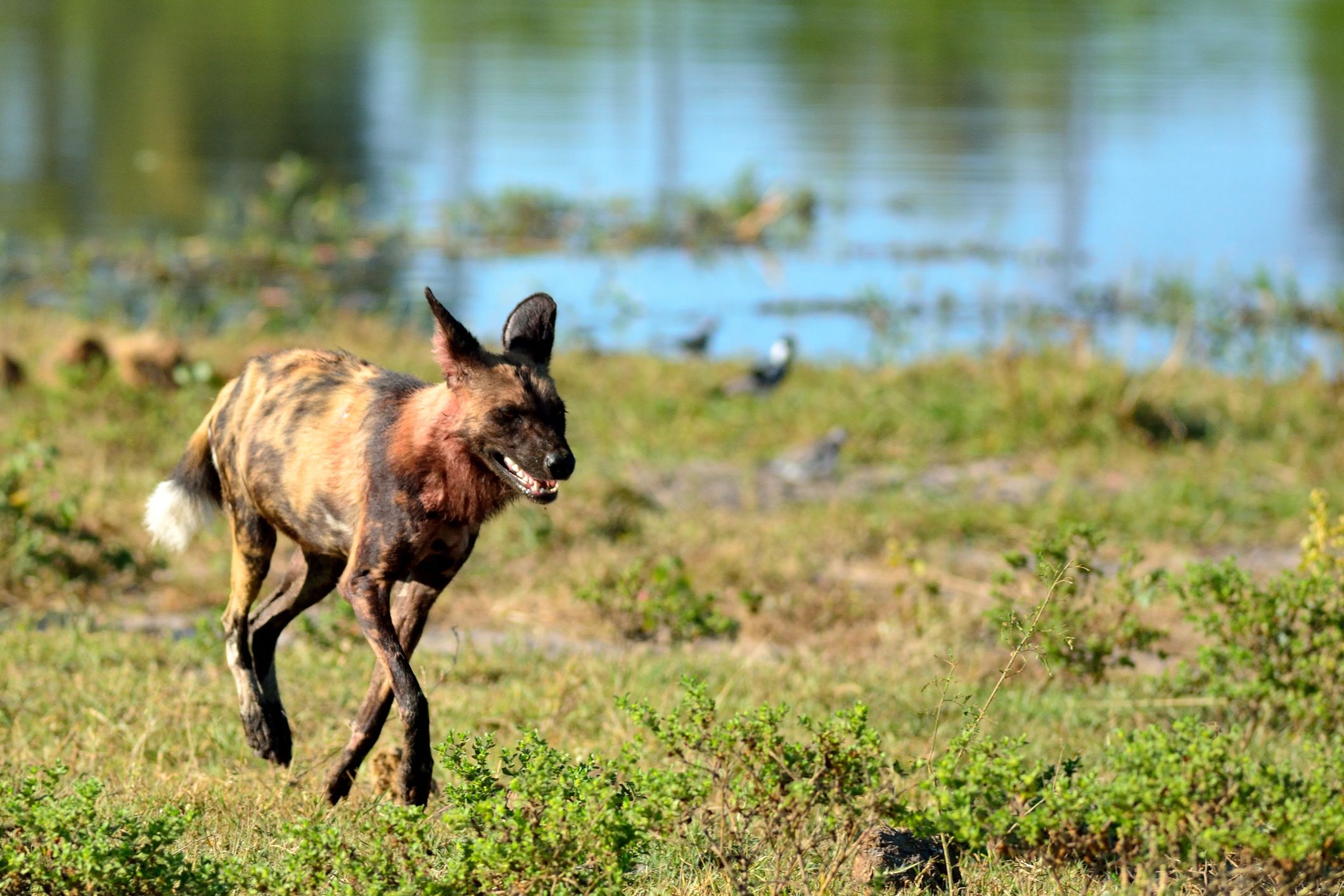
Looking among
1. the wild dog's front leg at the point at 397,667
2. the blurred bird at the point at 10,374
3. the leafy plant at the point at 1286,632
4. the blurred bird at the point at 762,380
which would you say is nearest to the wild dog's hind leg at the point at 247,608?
the wild dog's front leg at the point at 397,667

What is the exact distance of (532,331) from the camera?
4.03m

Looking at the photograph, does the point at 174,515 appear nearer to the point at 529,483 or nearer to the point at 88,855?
the point at 529,483

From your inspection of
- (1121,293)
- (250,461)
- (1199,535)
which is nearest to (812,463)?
(1199,535)

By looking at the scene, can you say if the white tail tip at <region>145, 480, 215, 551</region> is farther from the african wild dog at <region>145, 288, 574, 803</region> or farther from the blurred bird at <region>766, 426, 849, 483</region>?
the blurred bird at <region>766, 426, 849, 483</region>

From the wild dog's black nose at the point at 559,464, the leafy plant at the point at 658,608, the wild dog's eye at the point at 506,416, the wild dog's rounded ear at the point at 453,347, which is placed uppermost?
the wild dog's rounded ear at the point at 453,347

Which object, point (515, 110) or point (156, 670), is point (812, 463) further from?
point (515, 110)

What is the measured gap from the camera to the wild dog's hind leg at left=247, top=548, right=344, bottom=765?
4.57m

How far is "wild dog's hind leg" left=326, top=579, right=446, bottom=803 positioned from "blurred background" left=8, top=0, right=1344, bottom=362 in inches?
331

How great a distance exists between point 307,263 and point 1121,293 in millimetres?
7098

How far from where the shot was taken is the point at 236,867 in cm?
339

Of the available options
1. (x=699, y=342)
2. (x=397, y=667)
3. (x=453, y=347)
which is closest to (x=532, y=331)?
(x=453, y=347)

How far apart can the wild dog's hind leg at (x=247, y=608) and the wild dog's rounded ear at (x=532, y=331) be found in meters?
1.01

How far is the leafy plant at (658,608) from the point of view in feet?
20.6

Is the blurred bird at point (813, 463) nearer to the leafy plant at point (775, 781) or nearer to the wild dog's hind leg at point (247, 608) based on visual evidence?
the wild dog's hind leg at point (247, 608)
